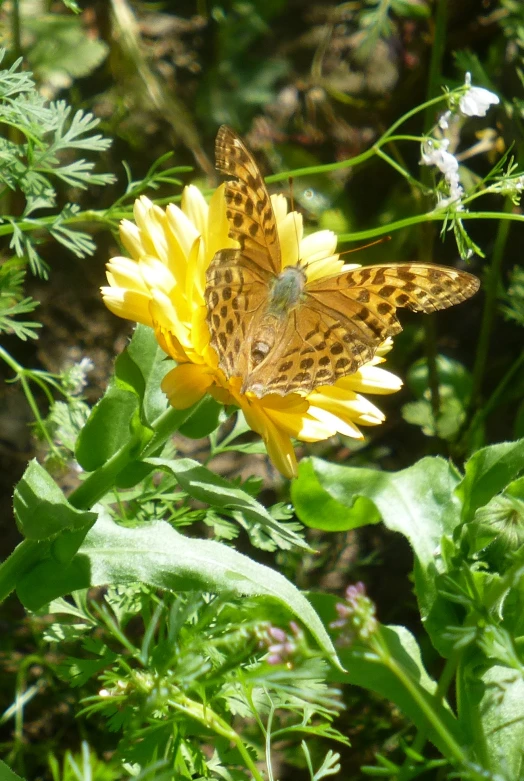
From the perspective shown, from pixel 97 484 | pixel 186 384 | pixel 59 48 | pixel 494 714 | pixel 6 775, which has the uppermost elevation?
pixel 59 48

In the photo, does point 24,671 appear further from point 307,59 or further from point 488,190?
point 307,59

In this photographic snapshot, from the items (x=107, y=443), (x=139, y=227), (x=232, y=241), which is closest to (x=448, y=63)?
(x=232, y=241)

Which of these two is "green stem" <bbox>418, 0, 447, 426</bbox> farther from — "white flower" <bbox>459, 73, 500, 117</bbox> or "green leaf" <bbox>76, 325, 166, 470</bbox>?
"green leaf" <bbox>76, 325, 166, 470</bbox>

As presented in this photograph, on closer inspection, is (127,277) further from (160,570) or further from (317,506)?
(317,506)

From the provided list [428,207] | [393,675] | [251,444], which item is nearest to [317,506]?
[251,444]

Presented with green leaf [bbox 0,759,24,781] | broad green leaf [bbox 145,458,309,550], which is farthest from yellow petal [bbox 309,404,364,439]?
green leaf [bbox 0,759,24,781]
